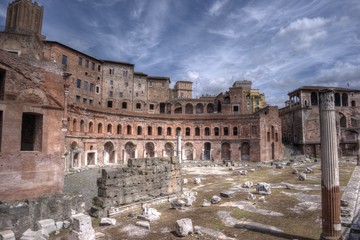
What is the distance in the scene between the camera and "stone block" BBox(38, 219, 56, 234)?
390 inches

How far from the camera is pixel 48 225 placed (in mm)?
10094

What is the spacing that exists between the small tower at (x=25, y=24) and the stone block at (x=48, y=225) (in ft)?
71.7

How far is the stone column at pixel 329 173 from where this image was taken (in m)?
8.03

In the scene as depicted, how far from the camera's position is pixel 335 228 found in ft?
26.1

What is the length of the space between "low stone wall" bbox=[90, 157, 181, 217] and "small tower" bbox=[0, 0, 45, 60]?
A: 2010 centimetres

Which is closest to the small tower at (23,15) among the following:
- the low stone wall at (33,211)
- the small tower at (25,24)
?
the small tower at (25,24)

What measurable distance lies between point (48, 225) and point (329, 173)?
11.0 metres

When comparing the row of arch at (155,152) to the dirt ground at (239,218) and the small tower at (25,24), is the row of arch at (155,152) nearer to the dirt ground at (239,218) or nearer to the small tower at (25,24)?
the small tower at (25,24)

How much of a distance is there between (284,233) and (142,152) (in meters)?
35.5

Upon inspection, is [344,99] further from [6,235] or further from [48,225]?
[6,235]

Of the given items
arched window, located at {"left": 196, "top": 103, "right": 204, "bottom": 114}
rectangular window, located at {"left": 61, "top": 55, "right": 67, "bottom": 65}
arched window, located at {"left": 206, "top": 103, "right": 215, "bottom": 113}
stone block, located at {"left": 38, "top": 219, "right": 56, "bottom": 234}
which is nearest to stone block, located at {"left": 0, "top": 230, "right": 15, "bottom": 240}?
stone block, located at {"left": 38, "top": 219, "right": 56, "bottom": 234}

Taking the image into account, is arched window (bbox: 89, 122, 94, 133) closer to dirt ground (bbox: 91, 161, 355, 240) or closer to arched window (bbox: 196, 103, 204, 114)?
dirt ground (bbox: 91, 161, 355, 240)

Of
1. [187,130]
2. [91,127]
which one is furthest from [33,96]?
[187,130]

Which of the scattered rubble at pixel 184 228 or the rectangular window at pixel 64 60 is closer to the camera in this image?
the scattered rubble at pixel 184 228
